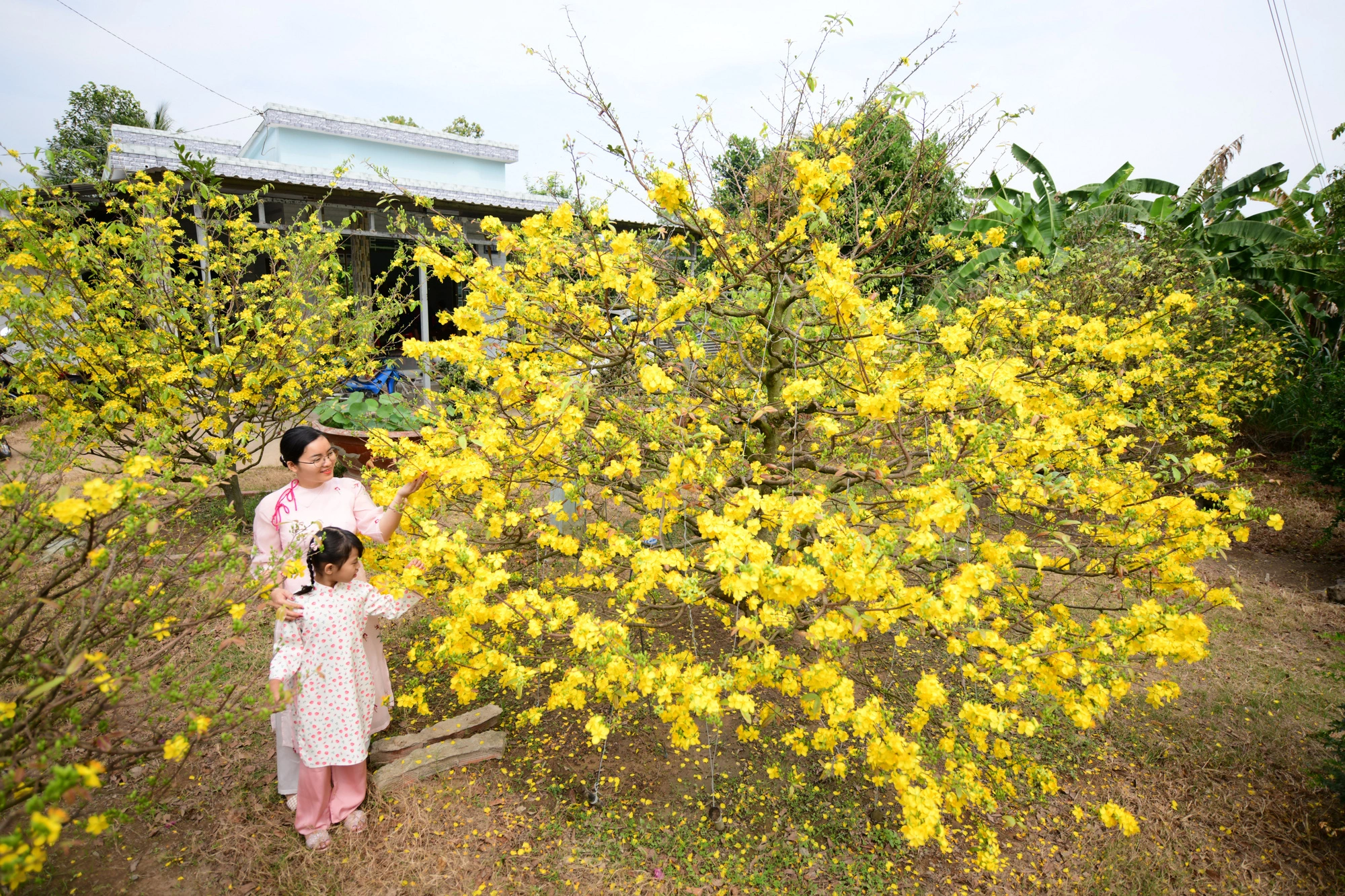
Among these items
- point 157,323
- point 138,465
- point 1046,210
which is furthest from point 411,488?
point 1046,210

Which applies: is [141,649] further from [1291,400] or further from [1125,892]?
[1291,400]

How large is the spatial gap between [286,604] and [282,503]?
546 mm

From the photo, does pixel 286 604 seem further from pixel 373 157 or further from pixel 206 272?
pixel 373 157

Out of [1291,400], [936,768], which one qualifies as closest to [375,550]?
[936,768]

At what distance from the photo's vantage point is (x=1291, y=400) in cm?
841

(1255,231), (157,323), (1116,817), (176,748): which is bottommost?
(1116,817)

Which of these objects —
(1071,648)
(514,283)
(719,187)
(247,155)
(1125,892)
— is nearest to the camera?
(1071,648)

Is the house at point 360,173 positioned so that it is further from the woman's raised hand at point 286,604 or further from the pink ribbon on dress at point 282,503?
the woman's raised hand at point 286,604

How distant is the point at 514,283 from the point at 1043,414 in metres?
2.52

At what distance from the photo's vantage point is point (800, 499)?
214 centimetres

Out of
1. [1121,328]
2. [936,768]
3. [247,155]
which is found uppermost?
[247,155]

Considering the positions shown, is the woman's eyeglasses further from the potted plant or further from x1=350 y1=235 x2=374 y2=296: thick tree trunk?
x1=350 y1=235 x2=374 y2=296: thick tree trunk

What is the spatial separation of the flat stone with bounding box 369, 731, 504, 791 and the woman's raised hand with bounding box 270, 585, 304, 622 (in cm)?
91

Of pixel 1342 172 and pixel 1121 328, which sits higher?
pixel 1342 172
